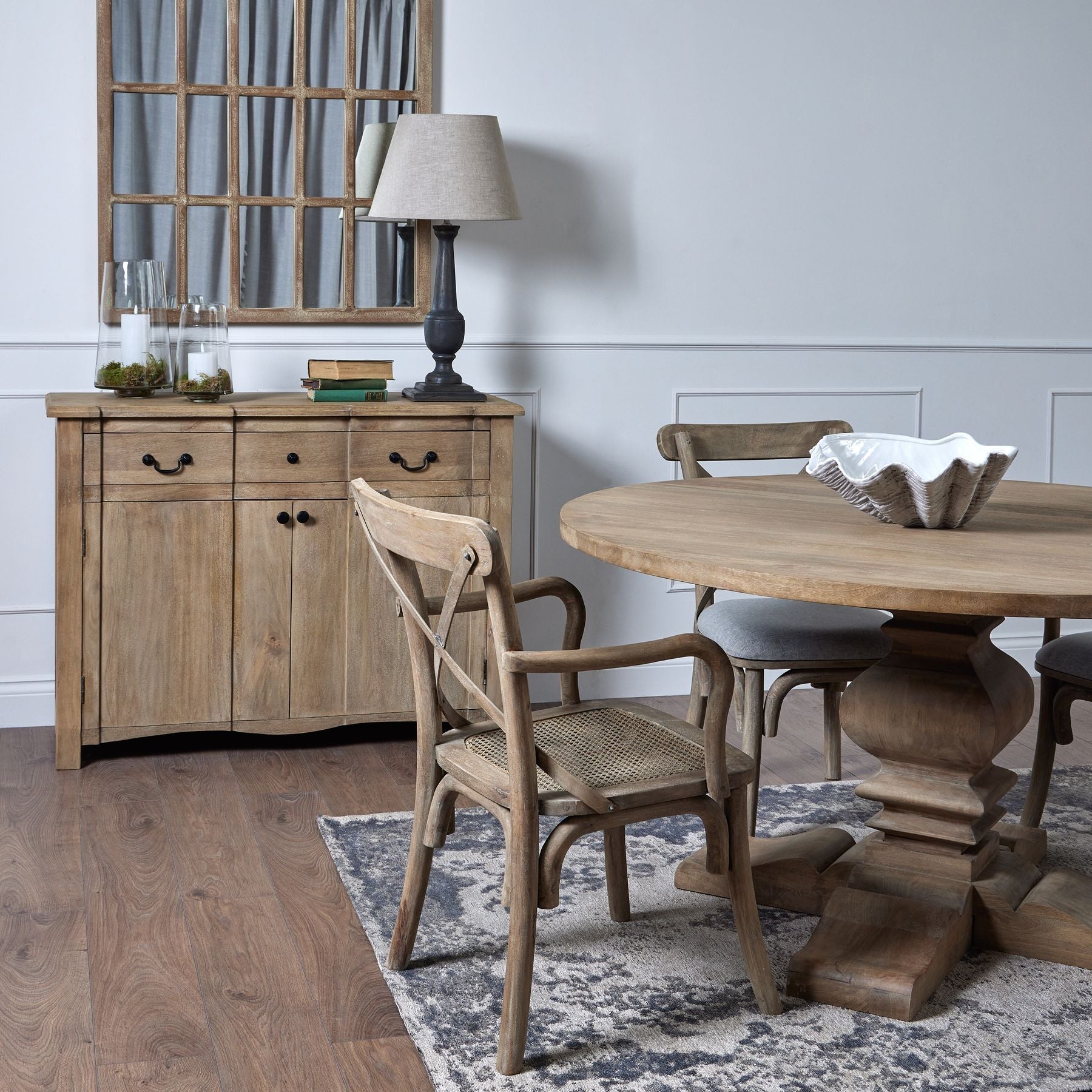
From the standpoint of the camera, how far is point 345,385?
132 inches

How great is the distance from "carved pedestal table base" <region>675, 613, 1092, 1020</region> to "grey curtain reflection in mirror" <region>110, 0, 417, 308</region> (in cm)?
199

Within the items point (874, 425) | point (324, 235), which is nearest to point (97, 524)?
point (324, 235)

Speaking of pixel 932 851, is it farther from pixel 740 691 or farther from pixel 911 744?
pixel 740 691

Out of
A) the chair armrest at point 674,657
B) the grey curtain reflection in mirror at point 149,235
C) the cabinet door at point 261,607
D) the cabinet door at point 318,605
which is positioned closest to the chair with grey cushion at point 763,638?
the chair armrest at point 674,657

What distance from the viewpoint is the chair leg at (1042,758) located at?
2609 mm

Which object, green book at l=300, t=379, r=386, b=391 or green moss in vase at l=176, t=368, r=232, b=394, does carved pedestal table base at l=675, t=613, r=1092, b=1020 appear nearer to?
green book at l=300, t=379, r=386, b=391

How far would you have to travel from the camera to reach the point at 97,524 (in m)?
3.16

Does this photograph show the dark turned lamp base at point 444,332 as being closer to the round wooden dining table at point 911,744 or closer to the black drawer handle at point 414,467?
the black drawer handle at point 414,467

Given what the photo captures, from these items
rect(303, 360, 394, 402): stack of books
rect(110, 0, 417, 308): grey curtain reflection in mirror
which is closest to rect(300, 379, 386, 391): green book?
rect(303, 360, 394, 402): stack of books

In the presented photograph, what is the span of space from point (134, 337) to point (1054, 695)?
2.26 meters

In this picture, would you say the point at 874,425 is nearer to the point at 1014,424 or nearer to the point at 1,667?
the point at 1014,424

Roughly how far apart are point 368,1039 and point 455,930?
371 millimetres

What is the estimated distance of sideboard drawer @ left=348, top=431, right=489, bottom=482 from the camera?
3.29 m

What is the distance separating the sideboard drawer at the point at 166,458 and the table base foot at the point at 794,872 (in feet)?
4.82
